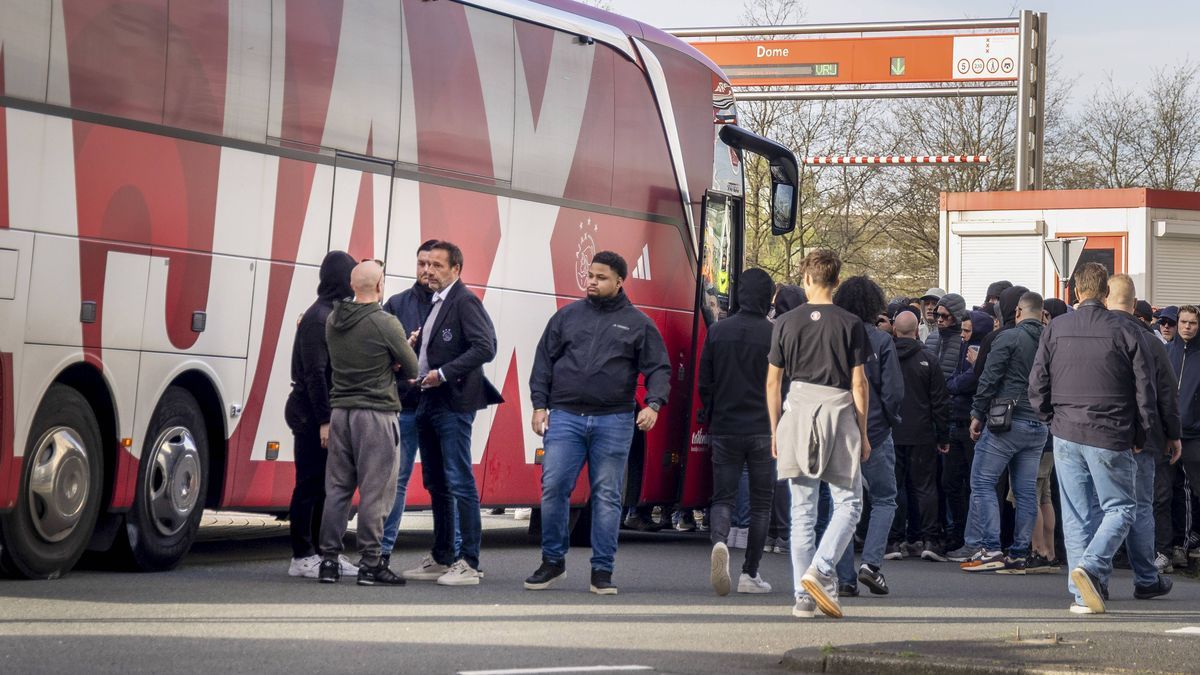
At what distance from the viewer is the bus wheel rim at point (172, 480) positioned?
991 centimetres

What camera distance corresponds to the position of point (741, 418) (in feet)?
34.8

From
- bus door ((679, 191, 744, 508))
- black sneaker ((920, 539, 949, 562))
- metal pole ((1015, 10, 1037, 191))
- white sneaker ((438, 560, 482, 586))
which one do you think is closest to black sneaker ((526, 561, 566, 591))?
white sneaker ((438, 560, 482, 586))

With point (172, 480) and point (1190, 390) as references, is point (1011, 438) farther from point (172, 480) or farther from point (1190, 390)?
point (172, 480)

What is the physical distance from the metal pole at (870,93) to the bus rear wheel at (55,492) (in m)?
26.7

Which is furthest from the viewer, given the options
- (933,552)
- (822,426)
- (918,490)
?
(933,552)

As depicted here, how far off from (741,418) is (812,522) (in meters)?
1.43

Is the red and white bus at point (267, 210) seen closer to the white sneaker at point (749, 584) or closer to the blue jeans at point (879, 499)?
the white sneaker at point (749, 584)

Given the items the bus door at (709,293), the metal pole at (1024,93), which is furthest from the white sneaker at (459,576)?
the metal pole at (1024,93)

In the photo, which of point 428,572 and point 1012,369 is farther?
point 1012,369

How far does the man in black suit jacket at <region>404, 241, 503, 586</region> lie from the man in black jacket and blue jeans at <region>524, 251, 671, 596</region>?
1.18 ft

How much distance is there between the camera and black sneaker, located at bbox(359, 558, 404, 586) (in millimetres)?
9766

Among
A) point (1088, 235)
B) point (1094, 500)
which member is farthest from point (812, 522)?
point (1088, 235)

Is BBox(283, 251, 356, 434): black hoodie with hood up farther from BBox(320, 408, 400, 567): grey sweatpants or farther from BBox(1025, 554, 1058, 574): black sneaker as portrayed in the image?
BBox(1025, 554, 1058, 574): black sneaker

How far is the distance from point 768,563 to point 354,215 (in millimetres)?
3891
